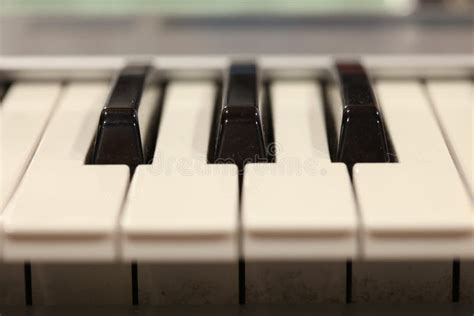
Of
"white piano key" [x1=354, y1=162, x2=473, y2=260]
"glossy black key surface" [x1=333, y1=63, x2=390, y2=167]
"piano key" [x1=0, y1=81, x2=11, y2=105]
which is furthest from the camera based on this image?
"piano key" [x1=0, y1=81, x2=11, y2=105]

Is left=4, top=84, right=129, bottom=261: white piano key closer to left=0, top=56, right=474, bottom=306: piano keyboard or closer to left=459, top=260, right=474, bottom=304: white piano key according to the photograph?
left=0, top=56, right=474, bottom=306: piano keyboard

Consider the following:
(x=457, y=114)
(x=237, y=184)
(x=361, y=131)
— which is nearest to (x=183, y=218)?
(x=237, y=184)

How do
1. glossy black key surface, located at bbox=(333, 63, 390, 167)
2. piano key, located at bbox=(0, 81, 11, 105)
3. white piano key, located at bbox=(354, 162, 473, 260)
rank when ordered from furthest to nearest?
piano key, located at bbox=(0, 81, 11, 105) < glossy black key surface, located at bbox=(333, 63, 390, 167) < white piano key, located at bbox=(354, 162, 473, 260)

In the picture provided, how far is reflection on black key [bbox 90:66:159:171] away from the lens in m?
0.70

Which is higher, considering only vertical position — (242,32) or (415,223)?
(242,32)

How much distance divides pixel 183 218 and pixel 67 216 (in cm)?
8

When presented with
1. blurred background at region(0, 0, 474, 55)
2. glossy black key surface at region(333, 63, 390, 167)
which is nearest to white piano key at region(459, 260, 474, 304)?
glossy black key surface at region(333, 63, 390, 167)

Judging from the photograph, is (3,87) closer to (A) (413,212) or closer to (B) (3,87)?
(B) (3,87)

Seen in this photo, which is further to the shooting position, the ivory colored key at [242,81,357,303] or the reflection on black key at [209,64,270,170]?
the reflection on black key at [209,64,270,170]

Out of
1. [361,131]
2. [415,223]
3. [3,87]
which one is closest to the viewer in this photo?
[415,223]

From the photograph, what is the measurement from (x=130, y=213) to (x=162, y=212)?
2 centimetres

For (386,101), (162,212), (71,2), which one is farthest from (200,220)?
(71,2)

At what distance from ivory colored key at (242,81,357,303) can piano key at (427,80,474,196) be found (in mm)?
97

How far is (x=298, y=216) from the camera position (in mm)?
A: 587
